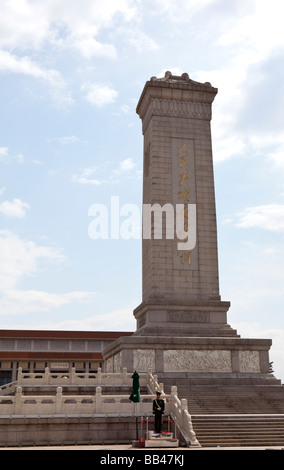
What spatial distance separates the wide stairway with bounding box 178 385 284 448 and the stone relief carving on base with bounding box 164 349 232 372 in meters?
1.82

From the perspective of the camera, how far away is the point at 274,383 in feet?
92.1

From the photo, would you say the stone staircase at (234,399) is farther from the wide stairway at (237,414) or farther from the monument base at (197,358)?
the monument base at (197,358)

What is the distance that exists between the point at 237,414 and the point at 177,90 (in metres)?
20.2

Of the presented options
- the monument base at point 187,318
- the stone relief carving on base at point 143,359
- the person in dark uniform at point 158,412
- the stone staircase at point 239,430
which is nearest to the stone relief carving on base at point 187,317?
the monument base at point 187,318

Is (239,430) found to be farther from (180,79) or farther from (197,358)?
(180,79)

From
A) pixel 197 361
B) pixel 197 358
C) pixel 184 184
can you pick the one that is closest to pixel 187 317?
pixel 197 358

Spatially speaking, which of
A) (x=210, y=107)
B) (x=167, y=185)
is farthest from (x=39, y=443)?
(x=210, y=107)

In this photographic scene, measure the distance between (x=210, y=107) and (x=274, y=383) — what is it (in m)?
17.0

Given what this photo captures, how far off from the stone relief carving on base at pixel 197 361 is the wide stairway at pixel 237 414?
1.82m

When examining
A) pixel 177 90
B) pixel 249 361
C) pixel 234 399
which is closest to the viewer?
pixel 234 399

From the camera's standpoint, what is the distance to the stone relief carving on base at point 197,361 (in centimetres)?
2809

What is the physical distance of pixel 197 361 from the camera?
28.3 metres

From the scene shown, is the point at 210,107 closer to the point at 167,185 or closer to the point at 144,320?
the point at 167,185
